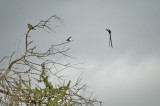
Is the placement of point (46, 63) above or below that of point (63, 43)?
below

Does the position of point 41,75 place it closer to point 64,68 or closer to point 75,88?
point 64,68

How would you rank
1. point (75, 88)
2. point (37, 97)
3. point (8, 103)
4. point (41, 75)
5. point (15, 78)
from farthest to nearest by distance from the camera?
point (75, 88), point (41, 75), point (15, 78), point (37, 97), point (8, 103)

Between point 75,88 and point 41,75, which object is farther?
point 75,88

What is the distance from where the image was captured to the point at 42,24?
257 inches

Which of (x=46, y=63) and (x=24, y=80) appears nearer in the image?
(x=24, y=80)

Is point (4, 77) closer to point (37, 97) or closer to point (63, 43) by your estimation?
point (37, 97)

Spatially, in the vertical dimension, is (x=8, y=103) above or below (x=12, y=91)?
below

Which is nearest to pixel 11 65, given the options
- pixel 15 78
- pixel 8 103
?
pixel 15 78

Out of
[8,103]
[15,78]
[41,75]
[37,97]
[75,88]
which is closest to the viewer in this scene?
[8,103]

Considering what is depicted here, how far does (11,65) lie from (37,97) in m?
1.35

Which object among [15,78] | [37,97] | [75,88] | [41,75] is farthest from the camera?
[75,88]

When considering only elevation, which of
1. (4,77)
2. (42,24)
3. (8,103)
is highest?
(42,24)

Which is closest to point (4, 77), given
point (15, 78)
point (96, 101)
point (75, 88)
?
point (15, 78)

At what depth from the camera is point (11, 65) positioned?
607cm
